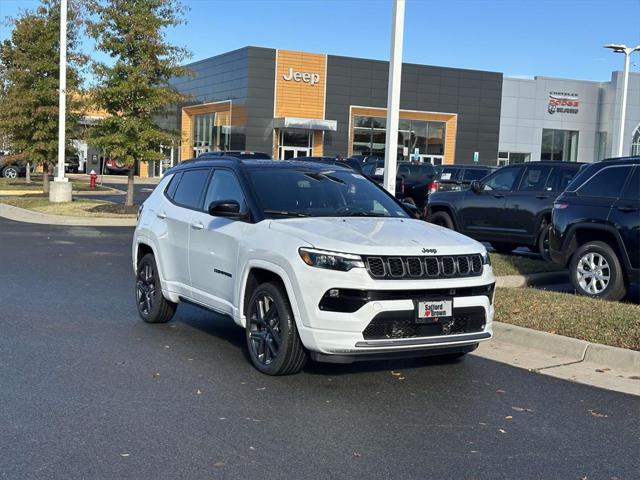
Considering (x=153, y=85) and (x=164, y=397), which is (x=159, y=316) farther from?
(x=153, y=85)

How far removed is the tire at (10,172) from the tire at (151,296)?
4264 centimetres

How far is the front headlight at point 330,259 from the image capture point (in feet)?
18.7

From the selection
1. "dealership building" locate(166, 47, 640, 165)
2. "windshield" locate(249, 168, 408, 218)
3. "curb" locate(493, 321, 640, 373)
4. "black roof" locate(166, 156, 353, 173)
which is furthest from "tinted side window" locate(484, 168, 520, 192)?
"dealership building" locate(166, 47, 640, 165)

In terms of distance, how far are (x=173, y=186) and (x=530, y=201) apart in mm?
7275

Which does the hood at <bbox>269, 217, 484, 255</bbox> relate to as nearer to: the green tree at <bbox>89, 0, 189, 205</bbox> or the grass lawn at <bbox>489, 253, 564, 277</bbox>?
the grass lawn at <bbox>489, 253, 564, 277</bbox>

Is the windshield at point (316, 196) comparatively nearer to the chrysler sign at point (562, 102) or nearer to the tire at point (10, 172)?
the tire at point (10, 172)

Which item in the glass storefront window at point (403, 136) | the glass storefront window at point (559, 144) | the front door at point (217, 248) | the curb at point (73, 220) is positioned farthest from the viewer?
the glass storefront window at point (559, 144)

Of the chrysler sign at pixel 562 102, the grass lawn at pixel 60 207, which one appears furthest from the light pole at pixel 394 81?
the chrysler sign at pixel 562 102

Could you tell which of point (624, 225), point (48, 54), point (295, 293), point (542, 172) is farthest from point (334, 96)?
point (295, 293)

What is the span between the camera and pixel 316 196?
7109mm

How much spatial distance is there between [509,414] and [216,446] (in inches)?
86.5

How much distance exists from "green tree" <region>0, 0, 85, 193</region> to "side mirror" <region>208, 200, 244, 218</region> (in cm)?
2339

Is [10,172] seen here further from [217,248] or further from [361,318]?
[361,318]

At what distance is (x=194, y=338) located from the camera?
7.79m
